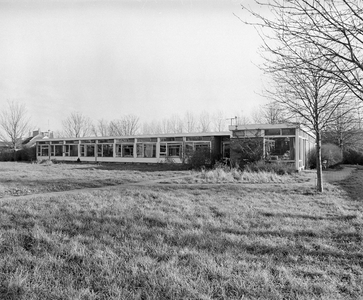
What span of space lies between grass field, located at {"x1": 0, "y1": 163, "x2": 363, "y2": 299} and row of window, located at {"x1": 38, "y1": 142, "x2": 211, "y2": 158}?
18.9 m

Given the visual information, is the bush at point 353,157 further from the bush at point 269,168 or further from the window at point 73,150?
the window at point 73,150

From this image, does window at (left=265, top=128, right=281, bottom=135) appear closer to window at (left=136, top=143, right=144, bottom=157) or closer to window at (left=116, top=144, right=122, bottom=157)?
window at (left=136, top=143, right=144, bottom=157)

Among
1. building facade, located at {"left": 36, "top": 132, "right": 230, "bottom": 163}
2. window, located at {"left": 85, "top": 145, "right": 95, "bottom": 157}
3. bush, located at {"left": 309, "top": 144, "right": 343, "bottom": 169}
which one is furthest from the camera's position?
window, located at {"left": 85, "top": 145, "right": 95, "bottom": 157}

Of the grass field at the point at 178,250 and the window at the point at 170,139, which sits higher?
the window at the point at 170,139

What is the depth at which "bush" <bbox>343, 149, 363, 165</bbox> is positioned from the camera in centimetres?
3105

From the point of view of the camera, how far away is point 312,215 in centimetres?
671

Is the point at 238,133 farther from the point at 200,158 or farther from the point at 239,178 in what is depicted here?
the point at 239,178

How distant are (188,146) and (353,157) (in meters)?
18.2

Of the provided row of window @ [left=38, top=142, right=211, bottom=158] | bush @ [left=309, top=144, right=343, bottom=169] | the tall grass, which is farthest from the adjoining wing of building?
the tall grass

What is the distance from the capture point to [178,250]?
13.9 feet

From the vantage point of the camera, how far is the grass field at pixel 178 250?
3100 millimetres

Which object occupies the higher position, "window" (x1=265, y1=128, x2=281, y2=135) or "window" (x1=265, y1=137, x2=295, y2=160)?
"window" (x1=265, y1=128, x2=281, y2=135)

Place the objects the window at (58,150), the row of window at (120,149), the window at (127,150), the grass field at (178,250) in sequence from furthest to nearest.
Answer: the window at (58,150)
the window at (127,150)
the row of window at (120,149)
the grass field at (178,250)

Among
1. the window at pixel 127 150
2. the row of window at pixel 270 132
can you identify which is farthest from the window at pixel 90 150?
the row of window at pixel 270 132
